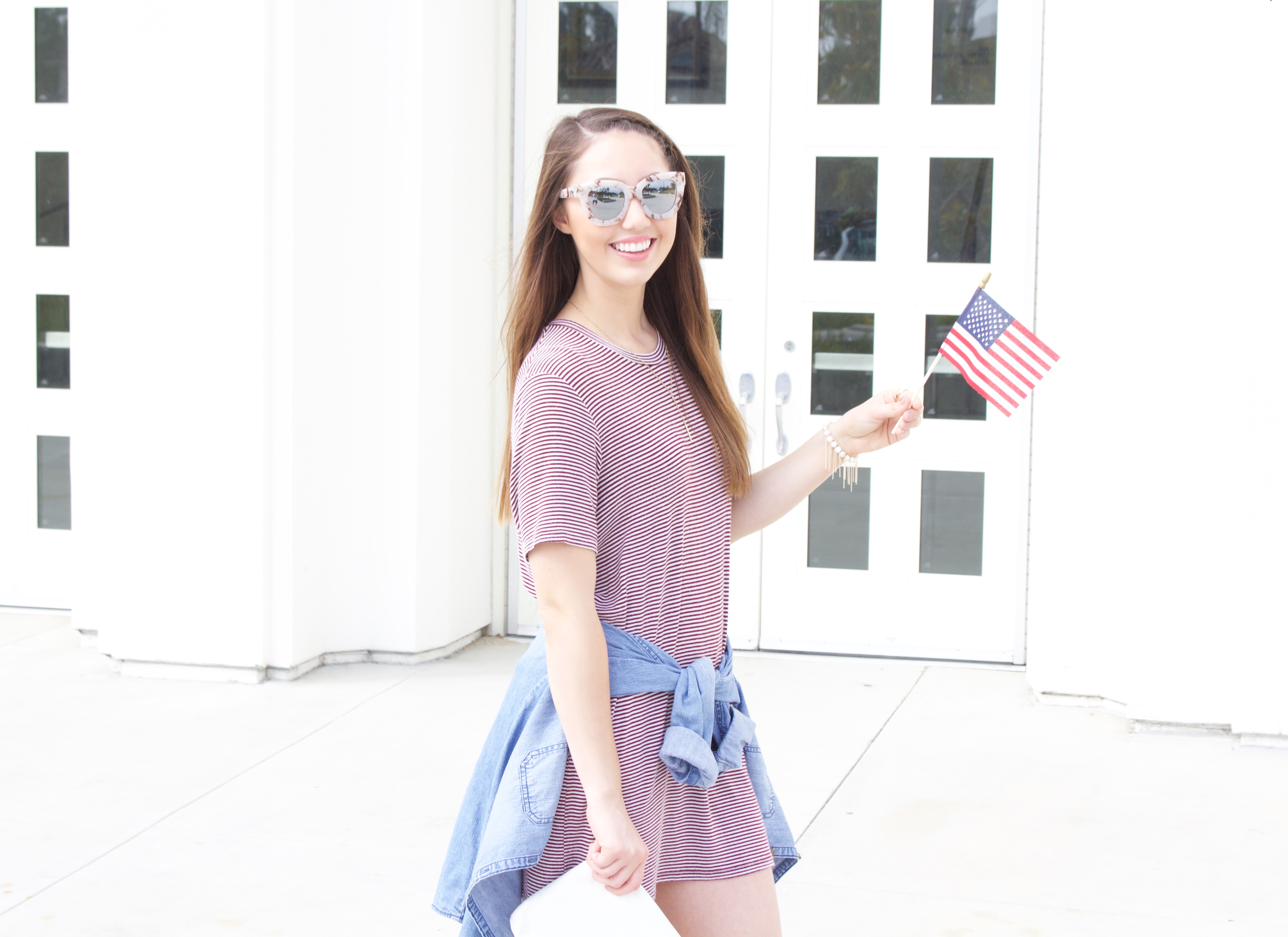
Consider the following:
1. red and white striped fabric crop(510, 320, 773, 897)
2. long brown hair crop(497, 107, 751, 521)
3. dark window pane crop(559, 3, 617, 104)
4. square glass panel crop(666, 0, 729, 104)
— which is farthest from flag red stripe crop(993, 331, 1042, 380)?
dark window pane crop(559, 3, 617, 104)

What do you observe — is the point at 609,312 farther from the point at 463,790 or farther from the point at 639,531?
the point at 463,790

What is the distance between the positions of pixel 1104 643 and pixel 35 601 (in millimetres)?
4751

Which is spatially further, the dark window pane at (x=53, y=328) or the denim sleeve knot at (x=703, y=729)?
the dark window pane at (x=53, y=328)

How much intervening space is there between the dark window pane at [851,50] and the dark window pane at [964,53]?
237 mm

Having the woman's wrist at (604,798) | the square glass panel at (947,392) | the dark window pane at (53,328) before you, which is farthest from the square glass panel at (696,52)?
the woman's wrist at (604,798)

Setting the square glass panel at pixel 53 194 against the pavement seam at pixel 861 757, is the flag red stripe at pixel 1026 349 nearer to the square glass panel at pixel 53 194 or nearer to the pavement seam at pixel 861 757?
the pavement seam at pixel 861 757

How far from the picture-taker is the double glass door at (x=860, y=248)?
17.4 ft

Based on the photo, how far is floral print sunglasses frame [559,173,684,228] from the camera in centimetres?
183

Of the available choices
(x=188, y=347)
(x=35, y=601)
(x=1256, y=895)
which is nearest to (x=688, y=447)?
(x=1256, y=895)

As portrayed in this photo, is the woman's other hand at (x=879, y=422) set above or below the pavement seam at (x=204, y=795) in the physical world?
above

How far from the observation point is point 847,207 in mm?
5445

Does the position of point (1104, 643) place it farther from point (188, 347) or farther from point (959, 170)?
point (188, 347)

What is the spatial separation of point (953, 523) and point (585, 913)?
13.1 feet

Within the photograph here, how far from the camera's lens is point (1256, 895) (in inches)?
130
